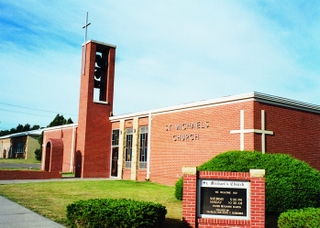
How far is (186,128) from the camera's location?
A: 19.2 m

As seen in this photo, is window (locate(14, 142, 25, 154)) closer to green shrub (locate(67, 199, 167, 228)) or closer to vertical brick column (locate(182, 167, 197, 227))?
green shrub (locate(67, 199, 167, 228))

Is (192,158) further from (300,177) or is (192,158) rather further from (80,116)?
(80,116)

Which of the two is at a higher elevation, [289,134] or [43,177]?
[289,134]

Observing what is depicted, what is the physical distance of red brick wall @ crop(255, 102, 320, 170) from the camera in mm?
16344

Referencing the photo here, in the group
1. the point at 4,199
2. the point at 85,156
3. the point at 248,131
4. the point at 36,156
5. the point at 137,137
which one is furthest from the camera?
the point at 36,156

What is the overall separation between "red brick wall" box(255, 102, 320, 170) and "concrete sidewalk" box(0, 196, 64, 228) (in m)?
9.87

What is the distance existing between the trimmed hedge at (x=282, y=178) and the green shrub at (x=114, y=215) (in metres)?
4.24

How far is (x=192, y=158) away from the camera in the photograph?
731 inches

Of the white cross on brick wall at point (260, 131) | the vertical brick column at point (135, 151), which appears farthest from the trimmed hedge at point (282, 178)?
the vertical brick column at point (135, 151)

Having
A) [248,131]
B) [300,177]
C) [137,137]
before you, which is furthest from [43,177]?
[300,177]

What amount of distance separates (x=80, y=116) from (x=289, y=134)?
15463 mm

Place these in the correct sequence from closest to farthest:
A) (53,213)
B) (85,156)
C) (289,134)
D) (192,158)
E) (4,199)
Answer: (53,213) < (4,199) < (289,134) < (192,158) < (85,156)

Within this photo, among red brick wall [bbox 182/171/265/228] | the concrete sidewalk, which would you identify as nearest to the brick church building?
red brick wall [bbox 182/171/265/228]

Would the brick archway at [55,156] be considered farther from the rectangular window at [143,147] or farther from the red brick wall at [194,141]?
the red brick wall at [194,141]
